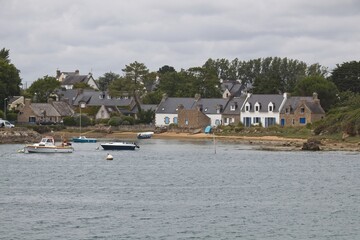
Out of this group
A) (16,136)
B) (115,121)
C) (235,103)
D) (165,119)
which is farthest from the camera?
(165,119)

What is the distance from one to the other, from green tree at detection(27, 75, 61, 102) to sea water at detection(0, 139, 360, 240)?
65705 millimetres

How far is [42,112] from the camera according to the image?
5571 inches

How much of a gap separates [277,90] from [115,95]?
28.6 metres

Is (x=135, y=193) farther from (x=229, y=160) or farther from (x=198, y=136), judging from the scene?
(x=198, y=136)

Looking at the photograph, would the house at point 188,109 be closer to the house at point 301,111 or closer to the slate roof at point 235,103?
the slate roof at point 235,103

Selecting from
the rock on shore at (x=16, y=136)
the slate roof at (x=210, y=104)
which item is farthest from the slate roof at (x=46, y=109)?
the slate roof at (x=210, y=104)

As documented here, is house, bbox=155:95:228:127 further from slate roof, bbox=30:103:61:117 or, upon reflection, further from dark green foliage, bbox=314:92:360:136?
dark green foliage, bbox=314:92:360:136

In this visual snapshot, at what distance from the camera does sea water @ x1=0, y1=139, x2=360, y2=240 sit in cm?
4216

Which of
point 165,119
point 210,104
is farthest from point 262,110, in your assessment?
point 165,119

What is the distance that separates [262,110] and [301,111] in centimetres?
686

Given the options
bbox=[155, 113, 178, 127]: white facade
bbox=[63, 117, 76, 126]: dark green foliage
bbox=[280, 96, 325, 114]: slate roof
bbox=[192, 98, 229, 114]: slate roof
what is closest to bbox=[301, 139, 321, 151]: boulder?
bbox=[280, 96, 325, 114]: slate roof

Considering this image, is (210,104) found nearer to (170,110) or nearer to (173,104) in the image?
(173,104)

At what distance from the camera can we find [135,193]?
184 ft

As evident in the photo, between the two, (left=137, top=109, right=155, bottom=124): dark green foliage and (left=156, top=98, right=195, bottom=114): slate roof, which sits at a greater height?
(left=156, top=98, right=195, bottom=114): slate roof
